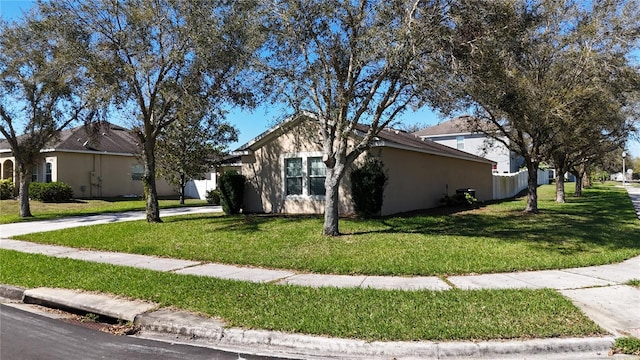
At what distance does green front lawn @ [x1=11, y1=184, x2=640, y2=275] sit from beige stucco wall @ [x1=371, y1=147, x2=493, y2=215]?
1.66 meters

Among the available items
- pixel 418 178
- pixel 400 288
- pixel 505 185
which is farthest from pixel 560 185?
pixel 400 288

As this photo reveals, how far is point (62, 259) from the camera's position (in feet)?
31.3

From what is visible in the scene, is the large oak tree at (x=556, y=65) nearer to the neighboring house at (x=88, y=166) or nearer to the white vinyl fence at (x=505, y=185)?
the white vinyl fence at (x=505, y=185)

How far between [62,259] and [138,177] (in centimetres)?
2317

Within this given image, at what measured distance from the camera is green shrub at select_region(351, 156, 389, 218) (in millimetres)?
14875

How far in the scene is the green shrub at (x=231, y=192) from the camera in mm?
17969

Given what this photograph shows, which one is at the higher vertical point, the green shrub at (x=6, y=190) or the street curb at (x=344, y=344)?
the green shrub at (x=6, y=190)

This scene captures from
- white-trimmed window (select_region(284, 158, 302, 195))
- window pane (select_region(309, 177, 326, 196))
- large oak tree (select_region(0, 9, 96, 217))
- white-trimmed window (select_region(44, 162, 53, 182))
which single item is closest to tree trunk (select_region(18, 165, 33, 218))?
large oak tree (select_region(0, 9, 96, 217))

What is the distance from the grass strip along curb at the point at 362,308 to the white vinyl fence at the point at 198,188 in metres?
25.7

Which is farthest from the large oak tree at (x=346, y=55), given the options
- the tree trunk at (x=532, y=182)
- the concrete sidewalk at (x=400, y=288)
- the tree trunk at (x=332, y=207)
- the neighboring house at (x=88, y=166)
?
the neighboring house at (x=88, y=166)

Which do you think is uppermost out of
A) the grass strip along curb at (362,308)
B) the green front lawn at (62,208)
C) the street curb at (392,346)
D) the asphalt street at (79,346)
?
the green front lawn at (62,208)

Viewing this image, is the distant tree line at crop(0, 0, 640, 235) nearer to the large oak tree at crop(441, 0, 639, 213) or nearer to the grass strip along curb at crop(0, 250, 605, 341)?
the large oak tree at crop(441, 0, 639, 213)

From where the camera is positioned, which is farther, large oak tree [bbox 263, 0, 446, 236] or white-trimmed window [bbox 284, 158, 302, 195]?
white-trimmed window [bbox 284, 158, 302, 195]

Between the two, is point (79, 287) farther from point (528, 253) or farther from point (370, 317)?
point (528, 253)
